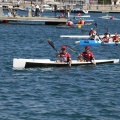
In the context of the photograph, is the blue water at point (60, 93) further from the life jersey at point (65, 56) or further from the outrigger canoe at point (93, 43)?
the outrigger canoe at point (93, 43)

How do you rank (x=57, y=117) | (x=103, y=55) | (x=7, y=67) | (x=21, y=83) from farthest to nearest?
(x=103, y=55), (x=7, y=67), (x=21, y=83), (x=57, y=117)

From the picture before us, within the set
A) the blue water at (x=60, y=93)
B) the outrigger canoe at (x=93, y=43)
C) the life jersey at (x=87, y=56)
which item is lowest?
the outrigger canoe at (x=93, y=43)

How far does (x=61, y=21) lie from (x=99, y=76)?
184ft

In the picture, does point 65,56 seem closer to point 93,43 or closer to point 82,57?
point 82,57

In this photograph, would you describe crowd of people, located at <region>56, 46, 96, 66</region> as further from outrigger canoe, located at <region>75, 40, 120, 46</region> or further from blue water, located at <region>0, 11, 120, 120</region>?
outrigger canoe, located at <region>75, 40, 120, 46</region>

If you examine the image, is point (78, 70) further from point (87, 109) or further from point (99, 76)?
point (87, 109)

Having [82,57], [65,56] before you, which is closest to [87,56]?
[82,57]

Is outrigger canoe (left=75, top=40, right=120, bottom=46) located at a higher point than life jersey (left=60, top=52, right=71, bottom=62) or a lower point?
lower

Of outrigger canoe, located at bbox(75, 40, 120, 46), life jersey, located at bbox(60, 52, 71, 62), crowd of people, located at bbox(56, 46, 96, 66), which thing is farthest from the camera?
outrigger canoe, located at bbox(75, 40, 120, 46)

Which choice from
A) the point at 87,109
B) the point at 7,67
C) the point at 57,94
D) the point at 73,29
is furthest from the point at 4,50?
the point at 73,29

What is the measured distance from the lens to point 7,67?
4041 cm

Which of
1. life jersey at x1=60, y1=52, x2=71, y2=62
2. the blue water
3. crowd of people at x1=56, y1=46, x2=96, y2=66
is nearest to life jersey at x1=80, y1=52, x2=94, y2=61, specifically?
crowd of people at x1=56, y1=46, x2=96, y2=66

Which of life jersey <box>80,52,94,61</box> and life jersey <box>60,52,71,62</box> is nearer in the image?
life jersey <box>60,52,71,62</box>

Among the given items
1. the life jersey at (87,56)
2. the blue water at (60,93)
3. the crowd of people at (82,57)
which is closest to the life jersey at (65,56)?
the crowd of people at (82,57)
